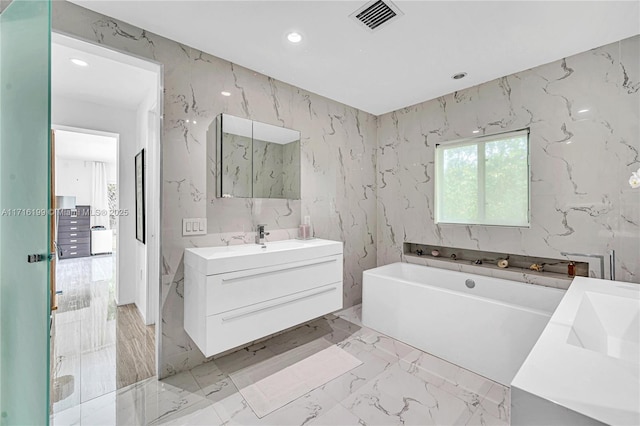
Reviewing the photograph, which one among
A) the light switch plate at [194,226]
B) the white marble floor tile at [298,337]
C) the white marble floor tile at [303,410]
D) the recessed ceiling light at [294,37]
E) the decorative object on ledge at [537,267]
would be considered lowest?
the white marble floor tile at [303,410]

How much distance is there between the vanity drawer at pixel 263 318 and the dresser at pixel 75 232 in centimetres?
665

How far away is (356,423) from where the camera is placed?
160 cm

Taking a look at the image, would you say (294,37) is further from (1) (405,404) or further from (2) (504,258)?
(2) (504,258)

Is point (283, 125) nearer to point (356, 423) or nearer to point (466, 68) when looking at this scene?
point (466, 68)

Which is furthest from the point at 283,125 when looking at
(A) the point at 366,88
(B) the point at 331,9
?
(B) the point at 331,9

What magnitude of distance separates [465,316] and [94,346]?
317 centimetres

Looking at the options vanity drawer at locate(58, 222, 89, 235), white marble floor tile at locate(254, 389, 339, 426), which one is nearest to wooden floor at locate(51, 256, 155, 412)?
white marble floor tile at locate(254, 389, 339, 426)

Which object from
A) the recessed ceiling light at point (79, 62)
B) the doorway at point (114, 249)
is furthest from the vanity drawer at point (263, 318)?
the recessed ceiling light at point (79, 62)

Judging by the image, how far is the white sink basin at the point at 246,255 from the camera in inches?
70.9

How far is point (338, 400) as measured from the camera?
1.79 metres

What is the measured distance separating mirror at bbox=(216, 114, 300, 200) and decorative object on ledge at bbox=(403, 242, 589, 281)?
1679mm

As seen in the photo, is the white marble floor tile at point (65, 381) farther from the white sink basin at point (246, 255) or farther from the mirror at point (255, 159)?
the mirror at point (255, 159)

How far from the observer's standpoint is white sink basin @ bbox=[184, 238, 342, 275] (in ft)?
5.91

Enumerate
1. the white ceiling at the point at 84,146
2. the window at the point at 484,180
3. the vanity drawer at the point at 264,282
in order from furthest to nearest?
the white ceiling at the point at 84,146, the window at the point at 484,180, the vanity drawer at the point at 264,282
